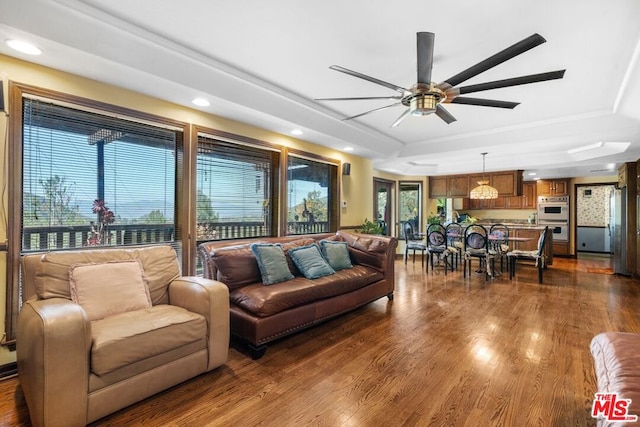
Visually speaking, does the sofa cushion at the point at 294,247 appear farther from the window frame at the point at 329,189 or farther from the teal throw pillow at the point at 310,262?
the window frame at the point at 329,189

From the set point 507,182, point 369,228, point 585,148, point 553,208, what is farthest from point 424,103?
point 553,208

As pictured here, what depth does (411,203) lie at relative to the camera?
843 centimetres

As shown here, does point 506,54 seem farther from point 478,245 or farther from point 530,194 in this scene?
point 530,194

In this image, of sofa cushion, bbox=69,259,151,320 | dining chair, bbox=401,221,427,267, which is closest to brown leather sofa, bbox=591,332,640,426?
sofa cushion, bbox=69,259,151,320

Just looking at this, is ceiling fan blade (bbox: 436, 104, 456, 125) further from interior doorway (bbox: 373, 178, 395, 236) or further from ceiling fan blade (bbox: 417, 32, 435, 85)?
interior doorway (bbox: 373, 178, 395, 236)

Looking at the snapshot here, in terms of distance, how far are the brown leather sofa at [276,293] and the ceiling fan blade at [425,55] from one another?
6.78 ft

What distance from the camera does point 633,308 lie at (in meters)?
3.89

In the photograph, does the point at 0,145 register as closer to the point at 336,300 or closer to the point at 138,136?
the point at 138,136

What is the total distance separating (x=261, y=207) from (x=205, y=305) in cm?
202

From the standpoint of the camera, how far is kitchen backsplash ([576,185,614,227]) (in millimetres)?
8695

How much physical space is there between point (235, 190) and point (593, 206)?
10419 mm

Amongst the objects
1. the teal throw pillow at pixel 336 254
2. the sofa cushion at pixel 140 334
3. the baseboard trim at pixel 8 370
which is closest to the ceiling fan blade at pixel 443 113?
the teal throw pillow at pixel 336 254

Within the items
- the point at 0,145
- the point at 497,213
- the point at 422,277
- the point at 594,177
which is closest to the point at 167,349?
the point at 0,145

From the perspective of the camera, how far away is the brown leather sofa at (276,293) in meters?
2.59
